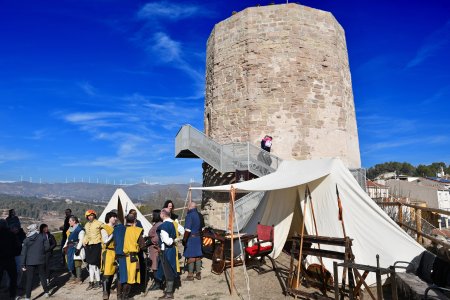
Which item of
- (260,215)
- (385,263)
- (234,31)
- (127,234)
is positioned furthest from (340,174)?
(234,31)

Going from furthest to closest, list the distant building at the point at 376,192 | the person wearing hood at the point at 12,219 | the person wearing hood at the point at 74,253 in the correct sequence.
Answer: the distant building at the point at 376,192
the person wearing hood at the point at 12,219
the person wearing hood at the point at 74,253

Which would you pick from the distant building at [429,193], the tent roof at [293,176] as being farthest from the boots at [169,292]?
the distant building at [429,193]

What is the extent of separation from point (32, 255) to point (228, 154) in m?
6.88

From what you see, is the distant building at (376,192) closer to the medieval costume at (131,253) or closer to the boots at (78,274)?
the medieval costume at (131,253)

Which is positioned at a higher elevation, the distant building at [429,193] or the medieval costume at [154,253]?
the distant building at [429,193]

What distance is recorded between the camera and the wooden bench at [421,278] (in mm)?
4317

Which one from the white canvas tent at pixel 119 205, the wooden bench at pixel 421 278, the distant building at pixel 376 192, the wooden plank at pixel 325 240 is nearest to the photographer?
the wooden bench at pixel 421 278

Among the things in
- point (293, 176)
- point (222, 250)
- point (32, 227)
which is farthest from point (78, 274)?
point (293, 176)

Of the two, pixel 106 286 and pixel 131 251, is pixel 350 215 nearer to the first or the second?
pixel 131 251

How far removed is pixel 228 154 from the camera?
1130 centimetres

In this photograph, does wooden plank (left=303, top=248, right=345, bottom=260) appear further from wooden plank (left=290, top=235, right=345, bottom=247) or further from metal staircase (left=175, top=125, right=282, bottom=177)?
metal staircase (left=175, top=125, right=282, bottom=177)

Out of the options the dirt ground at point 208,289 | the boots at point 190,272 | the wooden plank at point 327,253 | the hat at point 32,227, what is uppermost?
the hat at point 32,227

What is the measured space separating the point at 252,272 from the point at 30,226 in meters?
4.52

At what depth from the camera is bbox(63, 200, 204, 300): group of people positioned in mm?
5398
